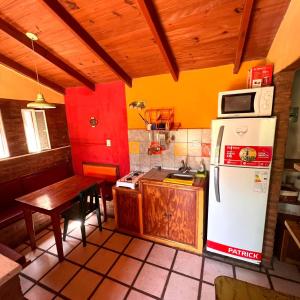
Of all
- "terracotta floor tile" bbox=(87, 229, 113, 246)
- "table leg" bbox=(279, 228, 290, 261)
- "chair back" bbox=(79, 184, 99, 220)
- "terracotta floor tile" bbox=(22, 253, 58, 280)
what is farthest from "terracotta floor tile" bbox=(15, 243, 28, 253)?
"table leg" bbox=(279, 228, 290, 261)

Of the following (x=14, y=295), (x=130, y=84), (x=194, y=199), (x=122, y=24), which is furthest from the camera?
(x=130, y=84)

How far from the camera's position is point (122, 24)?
172 centimetres

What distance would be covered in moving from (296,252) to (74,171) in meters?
3.84

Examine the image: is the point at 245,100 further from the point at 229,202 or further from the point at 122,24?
the point at 122,24

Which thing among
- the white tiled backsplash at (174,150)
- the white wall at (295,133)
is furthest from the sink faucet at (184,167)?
the white wall at (295,133)

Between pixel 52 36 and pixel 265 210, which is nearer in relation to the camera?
pixel 265 210

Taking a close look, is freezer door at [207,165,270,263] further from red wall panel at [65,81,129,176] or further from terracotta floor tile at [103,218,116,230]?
red wall panel at [65,81,129,176]

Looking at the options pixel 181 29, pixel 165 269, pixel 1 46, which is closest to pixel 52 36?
pixel 1 46

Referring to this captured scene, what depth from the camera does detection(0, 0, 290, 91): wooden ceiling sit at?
1498 millimetres

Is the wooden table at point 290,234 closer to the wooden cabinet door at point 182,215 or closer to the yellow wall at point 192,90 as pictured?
the wooden cabinet door at point 182,215

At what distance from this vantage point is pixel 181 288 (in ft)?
5.68

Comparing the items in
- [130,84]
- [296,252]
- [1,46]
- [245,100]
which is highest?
[1,46]

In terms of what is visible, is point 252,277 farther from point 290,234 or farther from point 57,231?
point 57,231

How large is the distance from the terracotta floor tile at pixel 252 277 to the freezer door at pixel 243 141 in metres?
1.18
